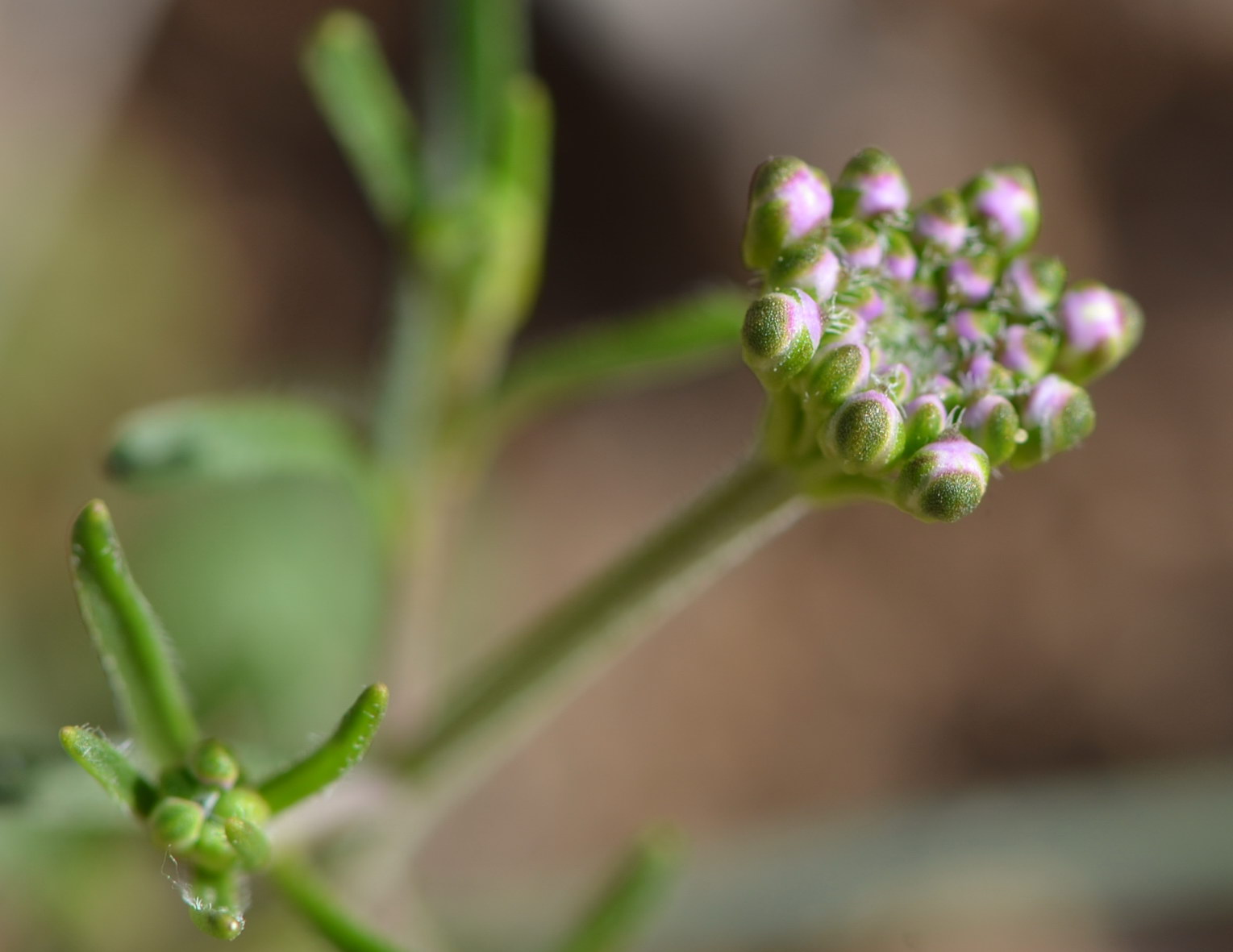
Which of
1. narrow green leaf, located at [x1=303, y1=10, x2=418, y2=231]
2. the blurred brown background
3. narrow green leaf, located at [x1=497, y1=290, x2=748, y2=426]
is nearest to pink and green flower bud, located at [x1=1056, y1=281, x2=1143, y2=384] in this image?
narrow green leaf, located at [x1=497, y1=290, x2=748, y2=426]

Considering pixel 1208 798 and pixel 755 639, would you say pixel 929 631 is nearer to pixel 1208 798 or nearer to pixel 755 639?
pixel 755 639

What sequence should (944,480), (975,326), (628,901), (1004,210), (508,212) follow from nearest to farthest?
(944,480) → (975,326) → (1004,210) → (628,901) → (508,212)

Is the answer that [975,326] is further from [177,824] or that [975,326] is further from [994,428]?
[177,824]

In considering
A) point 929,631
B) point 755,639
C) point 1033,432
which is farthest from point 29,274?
point 1033,432

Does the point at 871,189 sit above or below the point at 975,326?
above

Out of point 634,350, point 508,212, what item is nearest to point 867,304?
point 634,350

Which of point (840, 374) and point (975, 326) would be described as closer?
point (840, 374)

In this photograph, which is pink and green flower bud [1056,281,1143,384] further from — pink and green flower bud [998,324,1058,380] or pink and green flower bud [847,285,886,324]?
pink and green flower bud [847,285,886,324]
